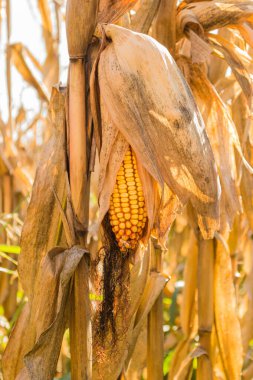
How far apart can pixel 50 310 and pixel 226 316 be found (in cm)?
100

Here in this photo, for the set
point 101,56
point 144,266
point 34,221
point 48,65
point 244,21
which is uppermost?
point 48,65

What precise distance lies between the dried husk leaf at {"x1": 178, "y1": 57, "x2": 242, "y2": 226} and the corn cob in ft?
2.03

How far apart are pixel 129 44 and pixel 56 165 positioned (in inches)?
15.6

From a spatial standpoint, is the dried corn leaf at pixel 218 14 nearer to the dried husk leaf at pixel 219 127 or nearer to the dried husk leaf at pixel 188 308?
the dried husk leaf at pixel 219 127

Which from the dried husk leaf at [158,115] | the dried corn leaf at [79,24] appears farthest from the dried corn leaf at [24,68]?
the dried husk leaf at [158,115]

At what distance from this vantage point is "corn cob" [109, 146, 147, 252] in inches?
63.2

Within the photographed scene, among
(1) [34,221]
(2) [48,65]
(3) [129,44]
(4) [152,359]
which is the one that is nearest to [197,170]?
(3) [129,44]

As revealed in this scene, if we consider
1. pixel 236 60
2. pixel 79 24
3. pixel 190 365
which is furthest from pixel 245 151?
pixel 79 24

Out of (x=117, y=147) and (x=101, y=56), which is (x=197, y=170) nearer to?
(x=117, y=147)

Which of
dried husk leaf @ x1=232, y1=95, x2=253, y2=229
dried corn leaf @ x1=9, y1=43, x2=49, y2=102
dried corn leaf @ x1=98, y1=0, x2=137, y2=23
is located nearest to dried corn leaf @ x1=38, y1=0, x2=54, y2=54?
dried corn leaf @ x1=9, y1=43, x2=49, y2=102

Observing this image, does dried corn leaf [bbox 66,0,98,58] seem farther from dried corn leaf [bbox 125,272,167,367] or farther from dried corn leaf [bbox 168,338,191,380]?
dried corn leaf [bbox 168,338,191,380]

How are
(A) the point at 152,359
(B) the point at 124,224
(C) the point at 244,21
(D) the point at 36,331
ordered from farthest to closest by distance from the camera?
(A) the point at 152,359, (C) the point at 244,21, (D) the point at 36,331, (B) the point at 124,224

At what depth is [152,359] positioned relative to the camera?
228 cm

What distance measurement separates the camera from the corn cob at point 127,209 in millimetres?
1605
